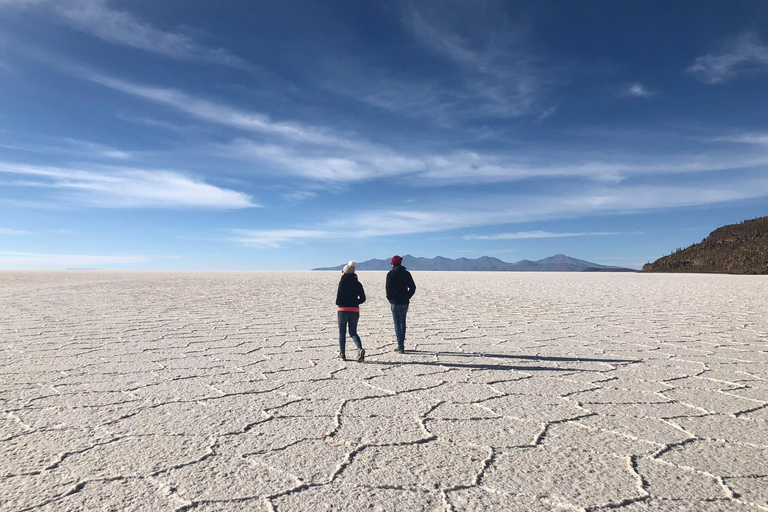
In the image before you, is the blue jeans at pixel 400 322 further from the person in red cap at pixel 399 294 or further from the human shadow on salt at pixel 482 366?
the human shadow on salt at pixel 482 366

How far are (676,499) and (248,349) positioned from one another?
204 inches

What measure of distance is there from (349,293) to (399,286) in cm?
72

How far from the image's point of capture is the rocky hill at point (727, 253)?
59.1m

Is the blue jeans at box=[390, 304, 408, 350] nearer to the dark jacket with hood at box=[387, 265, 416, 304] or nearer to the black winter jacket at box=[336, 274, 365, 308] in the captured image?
the dark jacket with hood at box=[387, 265, 416, 304]

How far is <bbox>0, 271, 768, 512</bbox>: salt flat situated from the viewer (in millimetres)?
2656

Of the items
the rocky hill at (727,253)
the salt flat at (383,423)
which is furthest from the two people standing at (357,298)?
the rocky hill at (727,253)

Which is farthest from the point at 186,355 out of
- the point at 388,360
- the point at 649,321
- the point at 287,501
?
the point at 649,321

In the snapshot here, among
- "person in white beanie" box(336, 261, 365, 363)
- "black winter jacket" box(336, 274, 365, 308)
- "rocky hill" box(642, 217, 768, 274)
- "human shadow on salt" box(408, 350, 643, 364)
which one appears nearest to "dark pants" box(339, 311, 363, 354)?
"person in white beanie" box(336, 261, 365, 363)

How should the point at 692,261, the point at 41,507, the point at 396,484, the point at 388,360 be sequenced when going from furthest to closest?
the point at 692,261
the point at 388,360
the point at 396,484
the point at 41,507

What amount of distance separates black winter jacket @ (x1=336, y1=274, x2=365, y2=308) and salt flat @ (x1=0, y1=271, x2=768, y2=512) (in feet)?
2.32

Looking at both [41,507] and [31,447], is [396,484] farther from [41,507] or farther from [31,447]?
[31,447]

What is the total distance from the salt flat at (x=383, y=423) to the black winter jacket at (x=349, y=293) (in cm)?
71

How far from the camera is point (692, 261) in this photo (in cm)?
7412

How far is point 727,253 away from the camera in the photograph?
6844 cm
